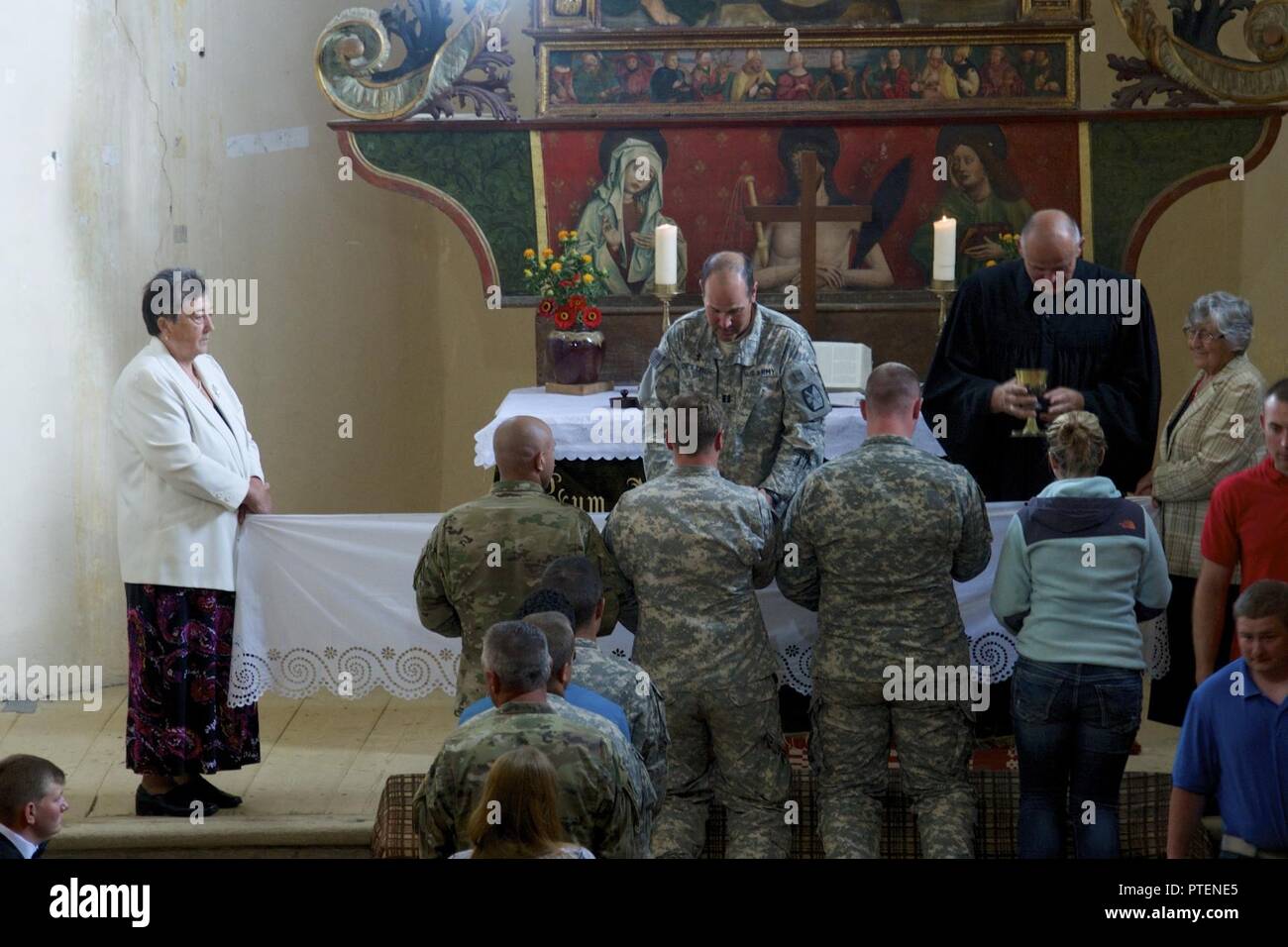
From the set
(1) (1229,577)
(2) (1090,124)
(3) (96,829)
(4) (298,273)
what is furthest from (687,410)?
(4) (298,273)

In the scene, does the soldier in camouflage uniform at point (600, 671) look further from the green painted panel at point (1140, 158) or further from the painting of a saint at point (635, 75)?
the green painted panel at point (1140, 158)

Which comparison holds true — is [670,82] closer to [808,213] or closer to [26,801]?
[808,213]

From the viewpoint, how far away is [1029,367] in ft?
22.1

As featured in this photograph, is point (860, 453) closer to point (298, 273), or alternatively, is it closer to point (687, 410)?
point (687, 410)

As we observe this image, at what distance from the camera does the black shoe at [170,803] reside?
6495 millimetres

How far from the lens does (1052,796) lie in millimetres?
5254

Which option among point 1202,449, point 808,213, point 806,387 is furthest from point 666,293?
point 1202,449

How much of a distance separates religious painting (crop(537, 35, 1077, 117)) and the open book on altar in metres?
1.40

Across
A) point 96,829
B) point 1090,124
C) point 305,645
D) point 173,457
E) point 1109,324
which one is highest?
point 1090,124

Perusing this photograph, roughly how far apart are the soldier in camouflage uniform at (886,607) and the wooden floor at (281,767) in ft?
5.93

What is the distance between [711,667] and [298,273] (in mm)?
5205

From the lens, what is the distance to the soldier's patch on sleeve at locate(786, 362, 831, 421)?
6.19 meters

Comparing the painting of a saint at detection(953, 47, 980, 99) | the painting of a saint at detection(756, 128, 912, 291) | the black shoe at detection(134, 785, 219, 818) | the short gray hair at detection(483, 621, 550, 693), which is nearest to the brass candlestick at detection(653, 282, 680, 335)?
the painting of a saint at detection(756, 128, 912, 291)

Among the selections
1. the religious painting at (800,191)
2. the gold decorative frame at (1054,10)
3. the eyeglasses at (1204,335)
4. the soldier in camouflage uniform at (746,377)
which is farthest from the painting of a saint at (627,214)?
the eyeglasses at (1204,335)
